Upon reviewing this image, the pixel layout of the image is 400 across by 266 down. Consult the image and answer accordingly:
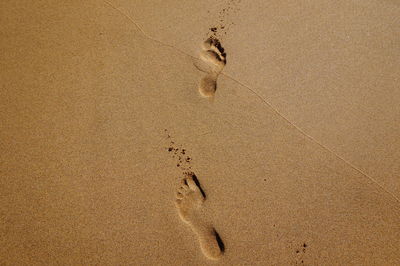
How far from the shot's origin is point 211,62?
2.23m

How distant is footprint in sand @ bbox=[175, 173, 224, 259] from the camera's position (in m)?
1.96

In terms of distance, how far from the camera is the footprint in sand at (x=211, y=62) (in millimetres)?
2188

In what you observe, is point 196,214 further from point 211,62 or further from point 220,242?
point 211,62

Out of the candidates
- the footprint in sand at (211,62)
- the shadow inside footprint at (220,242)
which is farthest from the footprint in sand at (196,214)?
the footprint in sand at (211,62)

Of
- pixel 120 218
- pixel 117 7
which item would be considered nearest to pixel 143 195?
pixel 120 218

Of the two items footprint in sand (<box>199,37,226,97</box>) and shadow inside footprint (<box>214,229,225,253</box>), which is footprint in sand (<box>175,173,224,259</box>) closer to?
shadow inside footprint (<box>214,229,225,253</box>)

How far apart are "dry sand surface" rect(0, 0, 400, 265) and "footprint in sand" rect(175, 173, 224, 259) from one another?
10mm

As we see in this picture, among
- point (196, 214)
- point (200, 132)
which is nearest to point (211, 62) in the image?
point (200, 132)

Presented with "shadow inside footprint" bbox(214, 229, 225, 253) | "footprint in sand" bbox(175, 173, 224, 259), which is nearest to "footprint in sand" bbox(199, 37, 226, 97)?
"footprint in sand" bbox(175, 173, 224, 259)

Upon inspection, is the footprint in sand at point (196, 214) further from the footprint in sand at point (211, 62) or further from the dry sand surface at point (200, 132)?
the footprint in sand at point (211, 62)

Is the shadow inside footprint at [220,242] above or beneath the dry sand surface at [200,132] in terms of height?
beneath

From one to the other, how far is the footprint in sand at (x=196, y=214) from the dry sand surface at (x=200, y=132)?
1cm

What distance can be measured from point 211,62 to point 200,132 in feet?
1.87

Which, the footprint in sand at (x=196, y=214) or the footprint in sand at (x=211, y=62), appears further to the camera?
the footprint in sand at (x=211, y=62)
